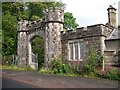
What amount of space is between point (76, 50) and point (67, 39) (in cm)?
122

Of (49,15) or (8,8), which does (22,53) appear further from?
(8,8)

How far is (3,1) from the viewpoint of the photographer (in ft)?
111

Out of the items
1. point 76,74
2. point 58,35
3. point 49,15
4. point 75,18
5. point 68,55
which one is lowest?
point 76,74

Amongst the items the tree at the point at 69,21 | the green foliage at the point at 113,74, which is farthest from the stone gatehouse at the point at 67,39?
the tree at the point at 69,21

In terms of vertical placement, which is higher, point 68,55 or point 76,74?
point 68,55

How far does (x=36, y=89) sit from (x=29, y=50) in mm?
14242

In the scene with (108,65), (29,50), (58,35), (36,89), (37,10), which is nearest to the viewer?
(36,89)

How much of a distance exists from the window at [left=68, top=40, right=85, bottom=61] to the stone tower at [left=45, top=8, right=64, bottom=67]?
103 centimetres

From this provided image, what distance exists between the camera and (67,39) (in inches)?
766

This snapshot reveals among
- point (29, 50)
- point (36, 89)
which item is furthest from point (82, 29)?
point (36, 89)

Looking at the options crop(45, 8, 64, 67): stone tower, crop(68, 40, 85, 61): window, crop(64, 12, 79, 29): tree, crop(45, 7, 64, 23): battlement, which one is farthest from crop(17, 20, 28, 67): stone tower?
→ crop(64, 12, 79, 29): tree

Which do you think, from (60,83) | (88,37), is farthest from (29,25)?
(60,83)

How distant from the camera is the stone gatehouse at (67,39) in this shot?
56.4ft

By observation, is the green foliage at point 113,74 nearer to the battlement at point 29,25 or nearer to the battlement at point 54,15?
the battlement at point 54,15
